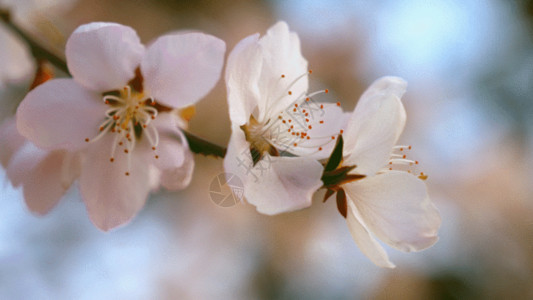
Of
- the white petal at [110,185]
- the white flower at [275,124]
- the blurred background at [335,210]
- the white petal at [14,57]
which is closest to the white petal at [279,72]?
the white flower at [275,124]

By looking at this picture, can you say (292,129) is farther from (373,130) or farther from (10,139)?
(10,139)

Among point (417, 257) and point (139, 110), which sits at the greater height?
point (139, 110)

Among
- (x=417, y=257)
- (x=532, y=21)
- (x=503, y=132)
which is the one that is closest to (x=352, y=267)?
(x=417, y=257)

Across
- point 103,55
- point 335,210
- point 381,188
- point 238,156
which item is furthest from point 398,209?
point 335,210

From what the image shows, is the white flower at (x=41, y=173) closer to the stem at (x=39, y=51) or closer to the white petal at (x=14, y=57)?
the stem at (x=39, y=51)

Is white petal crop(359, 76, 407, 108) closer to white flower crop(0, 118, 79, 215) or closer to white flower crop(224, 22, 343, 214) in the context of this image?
white flower crop(224, 22, 343, 214)

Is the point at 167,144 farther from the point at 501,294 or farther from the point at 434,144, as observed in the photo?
the point at 501,294

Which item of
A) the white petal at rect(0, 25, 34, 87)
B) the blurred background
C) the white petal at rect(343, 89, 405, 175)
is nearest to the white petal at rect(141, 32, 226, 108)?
the white petal at rect(343, 89, 405, 175)
